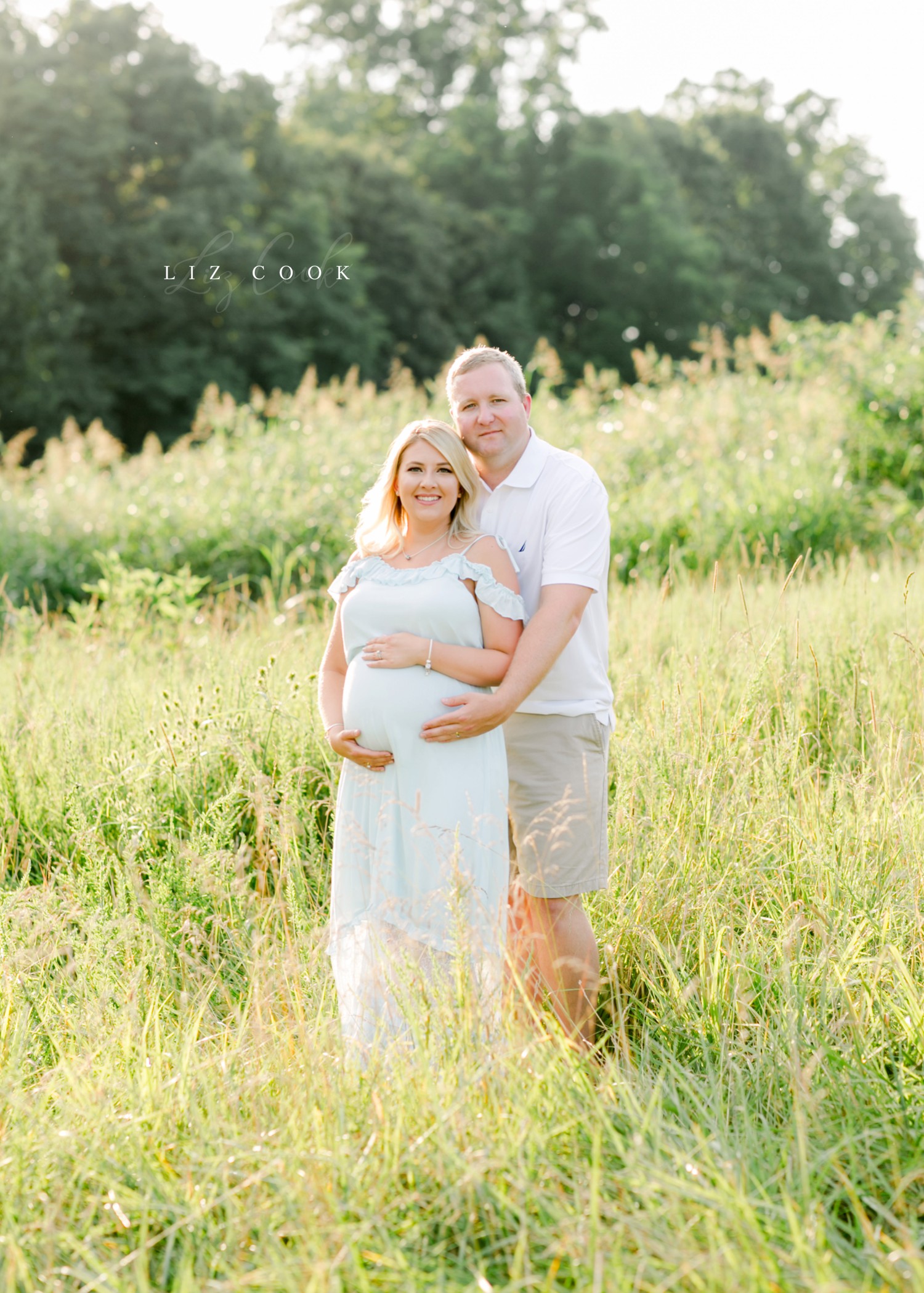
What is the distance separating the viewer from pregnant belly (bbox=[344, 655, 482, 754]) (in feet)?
9.66

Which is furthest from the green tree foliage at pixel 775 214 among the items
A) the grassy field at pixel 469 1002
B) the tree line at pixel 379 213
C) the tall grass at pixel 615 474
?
the grassy field at pixel 469 1002

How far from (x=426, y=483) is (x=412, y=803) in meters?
0.91

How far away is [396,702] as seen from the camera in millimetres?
2947

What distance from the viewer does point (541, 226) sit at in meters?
35.8

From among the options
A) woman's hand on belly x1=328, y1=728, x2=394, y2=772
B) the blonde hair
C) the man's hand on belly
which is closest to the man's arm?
the man's hand on belly

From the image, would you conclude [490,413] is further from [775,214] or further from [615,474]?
[775,214]

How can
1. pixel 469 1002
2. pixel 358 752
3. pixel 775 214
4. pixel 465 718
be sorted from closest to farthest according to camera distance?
pixel 469 1002 → pixel 465 718 → pixel 358 752 → pixel 775 214

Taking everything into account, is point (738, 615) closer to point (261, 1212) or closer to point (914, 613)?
point (914, 613)

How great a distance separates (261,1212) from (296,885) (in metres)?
1.64

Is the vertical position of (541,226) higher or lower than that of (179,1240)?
higher

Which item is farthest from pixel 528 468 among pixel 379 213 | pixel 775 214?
pixel 775 214

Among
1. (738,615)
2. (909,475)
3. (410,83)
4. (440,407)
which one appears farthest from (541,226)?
(738,615)

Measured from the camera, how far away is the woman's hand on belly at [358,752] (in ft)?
9.77

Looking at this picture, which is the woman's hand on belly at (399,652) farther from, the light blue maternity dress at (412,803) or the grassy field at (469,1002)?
the grassy field at (469,1002)
